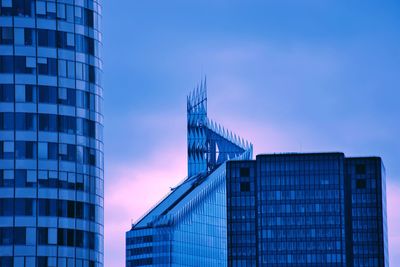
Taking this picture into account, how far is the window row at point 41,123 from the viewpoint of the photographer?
6122 inches

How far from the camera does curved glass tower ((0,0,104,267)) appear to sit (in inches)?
6048

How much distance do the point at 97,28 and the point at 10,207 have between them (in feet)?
77.8

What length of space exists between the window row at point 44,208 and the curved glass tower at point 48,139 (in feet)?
0.33

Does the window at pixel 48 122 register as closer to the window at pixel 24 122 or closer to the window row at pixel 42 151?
the window at pixel 24 122

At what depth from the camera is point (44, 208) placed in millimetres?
154375

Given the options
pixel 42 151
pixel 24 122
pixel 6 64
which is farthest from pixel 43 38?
pixel 42 151

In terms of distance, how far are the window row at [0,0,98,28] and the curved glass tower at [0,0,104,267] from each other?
0.34ft

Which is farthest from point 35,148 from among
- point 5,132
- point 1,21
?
point 1,21

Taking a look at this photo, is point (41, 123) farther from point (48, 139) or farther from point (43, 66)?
point (43, 66)

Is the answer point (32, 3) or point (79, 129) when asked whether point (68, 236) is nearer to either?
point (79, 129)

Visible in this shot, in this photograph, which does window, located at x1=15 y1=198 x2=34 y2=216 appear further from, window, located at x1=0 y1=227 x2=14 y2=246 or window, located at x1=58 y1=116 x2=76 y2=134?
window, located at x1=58 y1=116 x2=76 y2=134

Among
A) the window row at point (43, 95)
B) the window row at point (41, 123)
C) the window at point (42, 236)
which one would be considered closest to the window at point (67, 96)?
the window row at point (43, 95)

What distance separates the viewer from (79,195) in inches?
6220

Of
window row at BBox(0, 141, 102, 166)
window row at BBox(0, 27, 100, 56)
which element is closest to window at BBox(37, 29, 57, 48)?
window row at BBox(0, 27, 100, 56)
